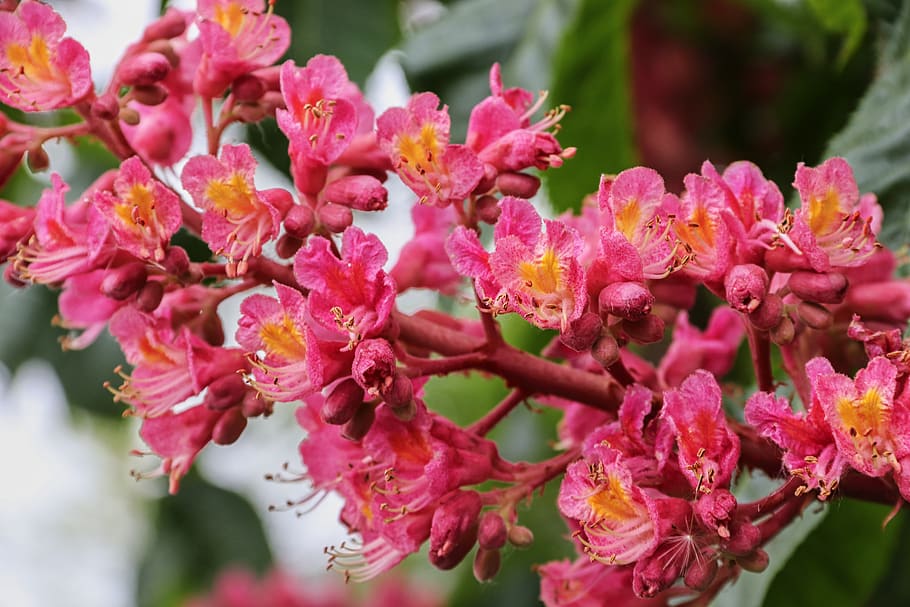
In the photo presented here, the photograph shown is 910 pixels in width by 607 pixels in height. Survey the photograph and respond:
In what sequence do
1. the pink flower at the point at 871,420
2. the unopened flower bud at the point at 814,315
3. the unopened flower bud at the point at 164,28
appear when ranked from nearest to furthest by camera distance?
1. the pink flower at the point at 871,420
2. the unopened flower bud at the point at 814,315
3. the unopened flower bud at the point at 164,28

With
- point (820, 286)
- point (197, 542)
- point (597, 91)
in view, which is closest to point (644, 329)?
point (820, 286)

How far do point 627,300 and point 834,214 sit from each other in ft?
0.72

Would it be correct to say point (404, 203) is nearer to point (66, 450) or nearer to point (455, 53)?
point (455, 53)

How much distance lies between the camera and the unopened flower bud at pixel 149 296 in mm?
926

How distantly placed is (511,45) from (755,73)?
1099 mm

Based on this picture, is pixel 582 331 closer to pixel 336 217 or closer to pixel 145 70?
pixel 336 217

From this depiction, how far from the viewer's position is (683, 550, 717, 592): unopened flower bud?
2.80 ft

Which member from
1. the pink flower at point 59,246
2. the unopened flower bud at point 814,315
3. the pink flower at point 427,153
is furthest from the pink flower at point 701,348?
the pink flower at point 59,246

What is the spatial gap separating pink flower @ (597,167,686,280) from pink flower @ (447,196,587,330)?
5 centimetres

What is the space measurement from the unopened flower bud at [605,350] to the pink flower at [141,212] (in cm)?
34

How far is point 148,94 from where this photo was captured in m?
1.01

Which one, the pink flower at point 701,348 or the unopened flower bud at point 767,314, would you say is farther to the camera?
the pink flower at point 701,348

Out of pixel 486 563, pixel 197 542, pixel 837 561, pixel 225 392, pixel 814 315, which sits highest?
pixel 814 315

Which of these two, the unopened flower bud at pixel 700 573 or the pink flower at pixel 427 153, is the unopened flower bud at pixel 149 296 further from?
the unopened flower bud at pixel 700 573
